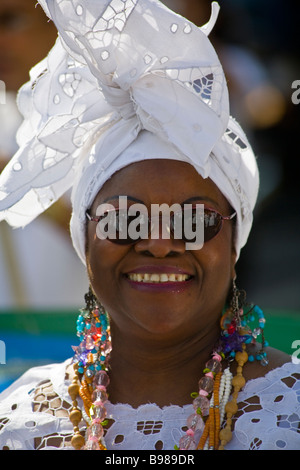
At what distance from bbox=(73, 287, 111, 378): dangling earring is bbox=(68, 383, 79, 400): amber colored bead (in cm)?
7

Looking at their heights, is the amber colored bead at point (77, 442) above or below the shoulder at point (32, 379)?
below

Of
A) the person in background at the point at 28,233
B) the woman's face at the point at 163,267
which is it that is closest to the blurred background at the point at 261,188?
the person in background at the point at 28,233

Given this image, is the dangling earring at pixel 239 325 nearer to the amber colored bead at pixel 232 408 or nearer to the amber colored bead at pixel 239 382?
the amber colored bead at pixel 239 382

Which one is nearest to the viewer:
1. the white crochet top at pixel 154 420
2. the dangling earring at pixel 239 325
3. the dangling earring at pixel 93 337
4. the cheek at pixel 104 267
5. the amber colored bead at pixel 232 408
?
the white crochet top at pixel 154 420

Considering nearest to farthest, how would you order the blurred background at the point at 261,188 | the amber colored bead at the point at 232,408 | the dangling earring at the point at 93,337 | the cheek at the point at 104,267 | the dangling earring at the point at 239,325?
the amber colored bead at the point at 232,408 → the cheek at the point at 104,267 → the dangling earring at the point at 239,325 → the dangling earring at the point at 93,337 → the blurred background at the point at 261,188

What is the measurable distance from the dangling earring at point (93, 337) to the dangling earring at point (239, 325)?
0.51 meters

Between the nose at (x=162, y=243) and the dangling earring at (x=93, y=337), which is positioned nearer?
the nose at (x=162, y=243)

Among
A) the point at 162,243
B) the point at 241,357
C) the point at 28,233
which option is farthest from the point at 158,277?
the point at 28,233

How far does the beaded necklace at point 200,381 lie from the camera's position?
2.57 metres

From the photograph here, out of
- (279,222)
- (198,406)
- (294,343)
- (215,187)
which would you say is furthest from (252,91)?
(198,406)

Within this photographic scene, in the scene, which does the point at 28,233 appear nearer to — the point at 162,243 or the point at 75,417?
the point at 75,417

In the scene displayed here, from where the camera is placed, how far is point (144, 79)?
266cm
